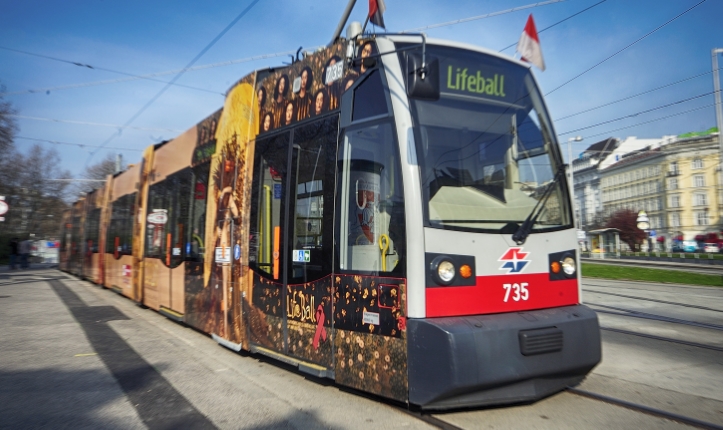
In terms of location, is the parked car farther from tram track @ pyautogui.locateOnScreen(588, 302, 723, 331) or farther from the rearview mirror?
the rearview mirror

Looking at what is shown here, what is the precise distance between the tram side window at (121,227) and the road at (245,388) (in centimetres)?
436

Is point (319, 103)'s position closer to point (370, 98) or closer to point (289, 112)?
point (289, 112)

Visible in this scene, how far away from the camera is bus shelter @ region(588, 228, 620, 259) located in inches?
2096

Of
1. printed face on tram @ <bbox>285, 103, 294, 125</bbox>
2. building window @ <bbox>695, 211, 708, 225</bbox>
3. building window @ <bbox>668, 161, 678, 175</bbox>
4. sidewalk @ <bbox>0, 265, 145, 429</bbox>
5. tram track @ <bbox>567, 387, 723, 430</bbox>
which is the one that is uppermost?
building window @ <bbox>668, 161, 678, 175</bbox>

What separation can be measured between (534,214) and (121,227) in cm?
1301

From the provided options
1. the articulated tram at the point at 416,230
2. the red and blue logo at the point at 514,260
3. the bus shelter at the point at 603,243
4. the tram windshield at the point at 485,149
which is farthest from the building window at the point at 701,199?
the red and blue logo at the point at 514,260

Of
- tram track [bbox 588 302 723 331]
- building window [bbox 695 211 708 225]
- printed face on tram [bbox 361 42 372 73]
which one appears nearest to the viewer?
printed face on tram [bbox 361 42 372 73]

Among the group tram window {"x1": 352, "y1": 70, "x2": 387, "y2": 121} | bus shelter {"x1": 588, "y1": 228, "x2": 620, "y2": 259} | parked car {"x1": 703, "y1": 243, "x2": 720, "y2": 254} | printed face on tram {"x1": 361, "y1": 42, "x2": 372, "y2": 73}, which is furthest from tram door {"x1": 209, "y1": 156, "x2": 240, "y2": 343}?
parked car {"x1": 703, "y1": 243, "x2": 720, "y2": 254}

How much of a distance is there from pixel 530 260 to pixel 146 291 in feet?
31.5

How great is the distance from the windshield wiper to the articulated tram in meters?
0.01

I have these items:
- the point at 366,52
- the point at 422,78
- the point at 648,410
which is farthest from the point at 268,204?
the point at 648,410

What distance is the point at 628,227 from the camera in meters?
64.0

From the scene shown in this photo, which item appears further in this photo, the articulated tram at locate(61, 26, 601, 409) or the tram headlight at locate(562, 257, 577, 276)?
the tram headlight at locate(562, 257, 577, 276)

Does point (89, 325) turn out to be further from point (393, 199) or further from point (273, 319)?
point (393, 199)
